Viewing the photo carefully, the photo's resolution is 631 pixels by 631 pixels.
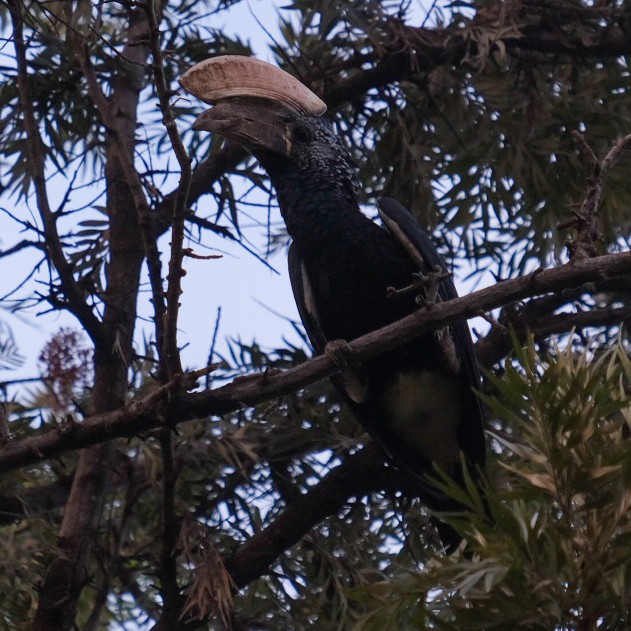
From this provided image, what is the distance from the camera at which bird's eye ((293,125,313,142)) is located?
3.26m

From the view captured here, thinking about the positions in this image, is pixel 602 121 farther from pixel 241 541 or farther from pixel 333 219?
pixel 241 541

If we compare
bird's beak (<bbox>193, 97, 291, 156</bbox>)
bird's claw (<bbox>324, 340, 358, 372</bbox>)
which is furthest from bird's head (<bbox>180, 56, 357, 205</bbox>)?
bird's claw (<bbox>324, 340, 358, 372</bbox>)

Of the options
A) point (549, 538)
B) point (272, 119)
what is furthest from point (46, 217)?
point (549, 538)

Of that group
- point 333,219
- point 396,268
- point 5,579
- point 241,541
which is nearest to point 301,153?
point 333,219

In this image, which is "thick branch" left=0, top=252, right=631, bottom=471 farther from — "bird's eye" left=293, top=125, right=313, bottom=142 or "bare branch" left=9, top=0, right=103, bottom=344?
"bird's eye" left=293, top=125, right=313, bottom=142

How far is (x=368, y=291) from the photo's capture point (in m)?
3.01

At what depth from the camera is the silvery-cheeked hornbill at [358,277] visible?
2980 mm

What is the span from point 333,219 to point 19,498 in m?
1.22

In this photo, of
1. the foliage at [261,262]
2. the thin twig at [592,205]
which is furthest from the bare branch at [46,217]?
the thin twig at [592,205]

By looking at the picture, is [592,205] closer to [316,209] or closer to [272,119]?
[316,209]

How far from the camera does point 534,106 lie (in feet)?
10.9

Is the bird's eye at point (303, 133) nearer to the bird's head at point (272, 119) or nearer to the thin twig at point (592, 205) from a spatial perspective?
the bird's head at point (272, 119)

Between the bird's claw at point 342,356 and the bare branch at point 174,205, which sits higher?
the bare branch at point 174,205

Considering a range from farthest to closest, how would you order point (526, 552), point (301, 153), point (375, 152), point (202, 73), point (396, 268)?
point (375, 152)
point (301, 153)
point (396, 268)
point (202, 73)
point (526, 552)
